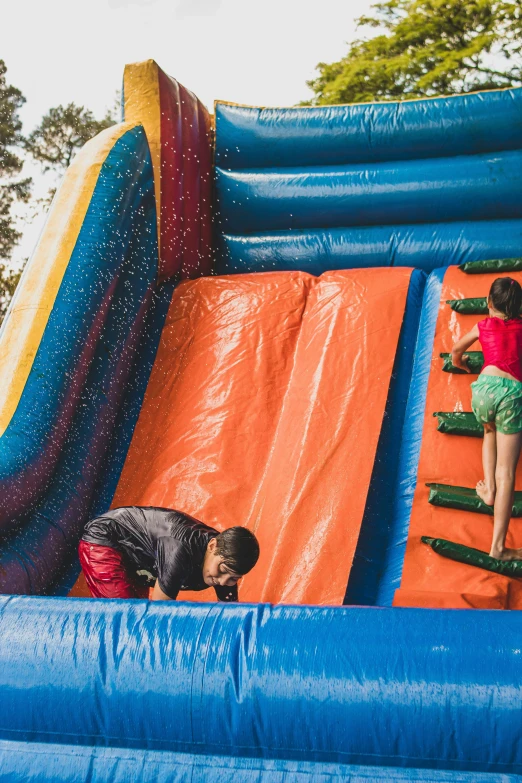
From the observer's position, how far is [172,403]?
3461mm

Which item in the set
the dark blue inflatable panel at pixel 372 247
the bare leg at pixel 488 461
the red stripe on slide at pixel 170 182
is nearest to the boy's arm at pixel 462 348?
the bare leg at pixel 488 461

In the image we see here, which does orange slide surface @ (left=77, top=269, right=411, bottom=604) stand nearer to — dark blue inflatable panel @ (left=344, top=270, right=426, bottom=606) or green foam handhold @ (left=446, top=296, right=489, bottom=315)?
dark blue inflatable panel @ (left=344, top=270, right=426, bottom=606)

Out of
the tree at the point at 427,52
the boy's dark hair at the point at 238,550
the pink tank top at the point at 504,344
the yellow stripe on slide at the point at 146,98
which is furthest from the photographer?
the tree at the point at 427,52

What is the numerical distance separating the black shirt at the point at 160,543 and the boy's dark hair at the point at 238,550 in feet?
0.50

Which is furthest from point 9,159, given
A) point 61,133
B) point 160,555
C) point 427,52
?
point 160,555

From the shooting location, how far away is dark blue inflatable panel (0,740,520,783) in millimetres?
1485

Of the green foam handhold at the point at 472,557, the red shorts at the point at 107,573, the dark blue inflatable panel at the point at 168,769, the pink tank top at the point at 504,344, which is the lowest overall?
the dark blue inflatable panel at the point at 168,769

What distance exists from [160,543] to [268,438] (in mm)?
1127

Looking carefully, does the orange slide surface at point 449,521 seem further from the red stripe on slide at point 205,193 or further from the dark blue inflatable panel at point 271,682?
the red stripe on slide at point 205,193

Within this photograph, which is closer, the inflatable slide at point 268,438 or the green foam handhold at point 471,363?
the inflatable slide at point 268,438

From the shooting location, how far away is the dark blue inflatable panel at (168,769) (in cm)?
149

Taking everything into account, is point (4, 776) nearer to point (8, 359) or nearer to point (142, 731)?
point (142, 731)

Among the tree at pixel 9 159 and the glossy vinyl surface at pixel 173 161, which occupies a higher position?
the tree at pixel 9 159

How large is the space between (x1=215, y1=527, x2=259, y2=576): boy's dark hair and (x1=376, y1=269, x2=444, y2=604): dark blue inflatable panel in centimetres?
76
